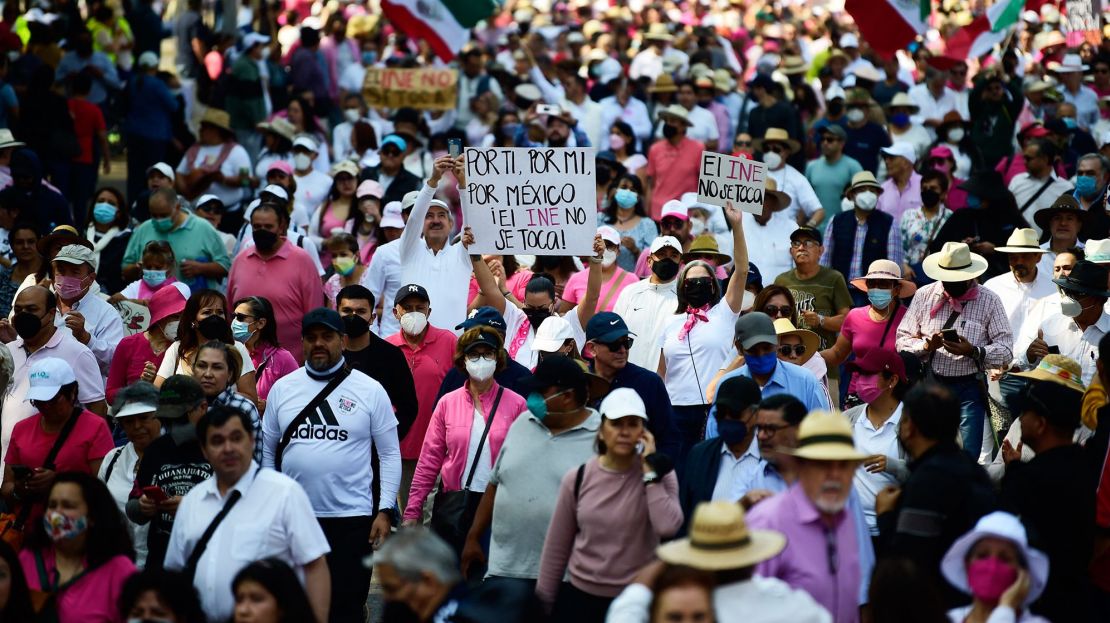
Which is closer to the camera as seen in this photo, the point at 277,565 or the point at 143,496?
the point at 277,565

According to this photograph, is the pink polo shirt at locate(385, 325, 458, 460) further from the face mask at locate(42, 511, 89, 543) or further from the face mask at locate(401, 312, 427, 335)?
the face mask at locate(42, 511, 89, 543)

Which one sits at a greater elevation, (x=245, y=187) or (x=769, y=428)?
(x=245, y=187)

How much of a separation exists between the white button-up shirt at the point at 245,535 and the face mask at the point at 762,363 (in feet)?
8.96

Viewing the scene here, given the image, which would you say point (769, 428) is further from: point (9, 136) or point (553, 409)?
point (9, 136)

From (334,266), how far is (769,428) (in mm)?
6990

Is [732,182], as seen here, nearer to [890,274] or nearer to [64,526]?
[890,274]

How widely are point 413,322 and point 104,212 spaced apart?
4332 mm

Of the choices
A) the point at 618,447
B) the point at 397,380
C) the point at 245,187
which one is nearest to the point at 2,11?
the point at 245,187

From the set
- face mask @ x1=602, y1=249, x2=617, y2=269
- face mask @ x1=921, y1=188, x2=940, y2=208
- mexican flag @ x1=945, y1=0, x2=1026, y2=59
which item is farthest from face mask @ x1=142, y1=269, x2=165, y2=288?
mexican flag @ x1=945, y1=0, x2=1026, y2=59

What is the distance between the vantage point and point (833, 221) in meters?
13.9

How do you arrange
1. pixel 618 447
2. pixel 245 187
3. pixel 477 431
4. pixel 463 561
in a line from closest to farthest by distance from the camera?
pixel 618 447 → pixel 463 561 → pixel 477 431 → pixel 245 187

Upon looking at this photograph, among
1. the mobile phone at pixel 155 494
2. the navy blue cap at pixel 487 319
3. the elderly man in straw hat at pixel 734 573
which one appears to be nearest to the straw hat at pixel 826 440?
the elderly man in straw hat at pixel 734 573

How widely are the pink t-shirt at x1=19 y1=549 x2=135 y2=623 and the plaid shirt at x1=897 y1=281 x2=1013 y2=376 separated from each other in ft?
17.3

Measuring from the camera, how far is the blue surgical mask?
11125 millimetres
